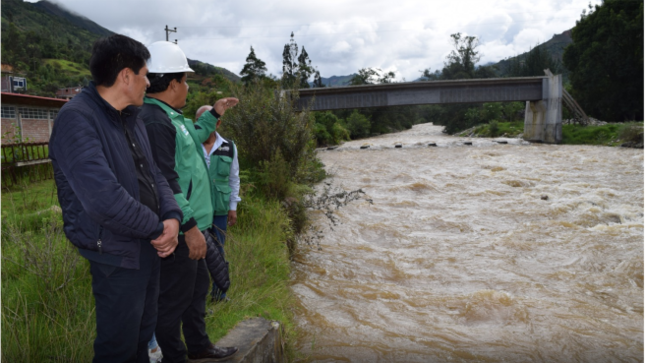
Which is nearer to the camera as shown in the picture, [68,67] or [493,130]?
[493,130]

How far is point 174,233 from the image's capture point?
2.22 metres

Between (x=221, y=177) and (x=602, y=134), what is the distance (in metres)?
26.8

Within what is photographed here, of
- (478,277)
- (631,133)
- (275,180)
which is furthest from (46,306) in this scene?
(631,133)

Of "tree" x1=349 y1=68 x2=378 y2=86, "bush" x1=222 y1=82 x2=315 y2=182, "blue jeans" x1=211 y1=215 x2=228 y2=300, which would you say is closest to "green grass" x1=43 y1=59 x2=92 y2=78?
"tree" x1=349 y1=68 x2=378 y2=86

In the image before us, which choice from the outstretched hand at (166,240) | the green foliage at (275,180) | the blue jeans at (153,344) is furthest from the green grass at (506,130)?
the outstretched hand at (166,240)

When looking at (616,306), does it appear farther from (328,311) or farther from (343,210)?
(343,210)

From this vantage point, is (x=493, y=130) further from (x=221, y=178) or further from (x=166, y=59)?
(x=166, y=59)

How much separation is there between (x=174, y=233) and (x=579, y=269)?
6005mm

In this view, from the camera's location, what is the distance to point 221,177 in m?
4.34

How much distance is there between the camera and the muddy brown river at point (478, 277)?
4239mm

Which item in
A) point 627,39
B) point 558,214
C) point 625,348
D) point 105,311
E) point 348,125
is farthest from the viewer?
point 348,125

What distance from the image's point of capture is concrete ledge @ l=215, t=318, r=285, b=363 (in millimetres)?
2970

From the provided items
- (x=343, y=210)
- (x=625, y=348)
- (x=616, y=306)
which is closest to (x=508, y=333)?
(x=625, y=348)

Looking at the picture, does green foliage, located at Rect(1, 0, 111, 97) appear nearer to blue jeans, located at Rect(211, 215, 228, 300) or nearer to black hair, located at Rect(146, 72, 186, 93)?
blue jeans, located at Rect(211, 215, 228, 300)
